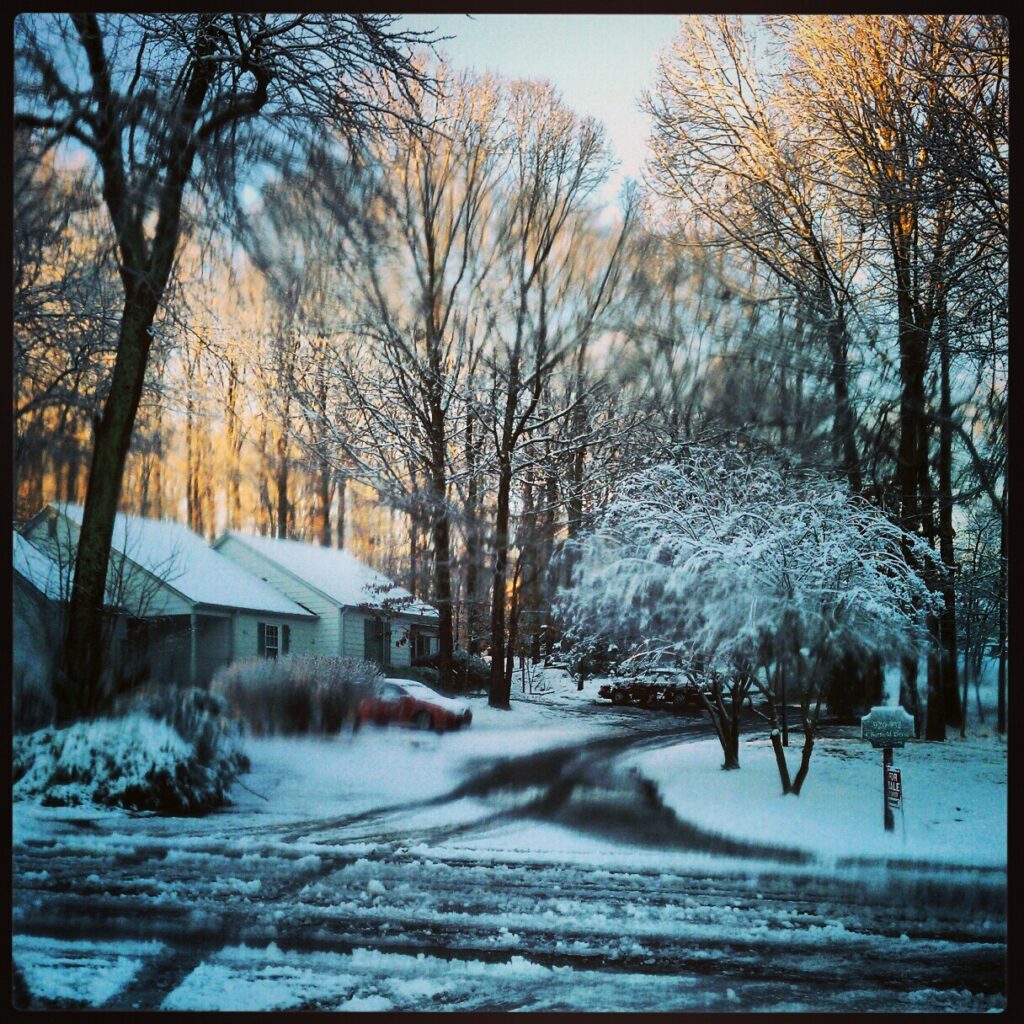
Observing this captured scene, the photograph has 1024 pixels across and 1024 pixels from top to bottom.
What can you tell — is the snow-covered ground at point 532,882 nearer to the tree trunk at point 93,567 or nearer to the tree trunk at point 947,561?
the tree trunk at point 947,561

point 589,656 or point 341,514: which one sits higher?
point 341,514

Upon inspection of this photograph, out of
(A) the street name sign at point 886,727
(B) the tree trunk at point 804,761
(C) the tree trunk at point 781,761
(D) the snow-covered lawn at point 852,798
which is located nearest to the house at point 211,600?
(D) the snow-covered lawn at point 852,798

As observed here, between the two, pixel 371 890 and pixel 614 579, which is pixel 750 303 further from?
pixel 371 890

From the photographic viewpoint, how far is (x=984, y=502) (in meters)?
3.56

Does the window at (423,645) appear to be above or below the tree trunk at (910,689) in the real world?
above

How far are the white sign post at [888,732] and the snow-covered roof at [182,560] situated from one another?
214cm

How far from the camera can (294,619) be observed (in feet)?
11.6

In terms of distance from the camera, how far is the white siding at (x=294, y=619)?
3525mm

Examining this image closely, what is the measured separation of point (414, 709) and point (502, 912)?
779 millimetres

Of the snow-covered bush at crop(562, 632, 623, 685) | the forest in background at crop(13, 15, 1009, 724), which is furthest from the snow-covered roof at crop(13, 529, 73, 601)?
the snow-covered bush at crop(562, 632, 623, 685)

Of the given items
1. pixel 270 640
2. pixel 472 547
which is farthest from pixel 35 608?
pixel 472 547

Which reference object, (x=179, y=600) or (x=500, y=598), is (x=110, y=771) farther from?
(x=500, y=598)

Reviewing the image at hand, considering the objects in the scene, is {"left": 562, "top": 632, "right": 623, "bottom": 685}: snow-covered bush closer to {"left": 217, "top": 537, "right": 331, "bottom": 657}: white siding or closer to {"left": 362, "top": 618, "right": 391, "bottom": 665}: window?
{"left": 362, "top": 618, "right": 391, "bottom": 665}: window

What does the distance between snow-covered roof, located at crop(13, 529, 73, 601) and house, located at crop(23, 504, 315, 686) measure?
0.05 feet
